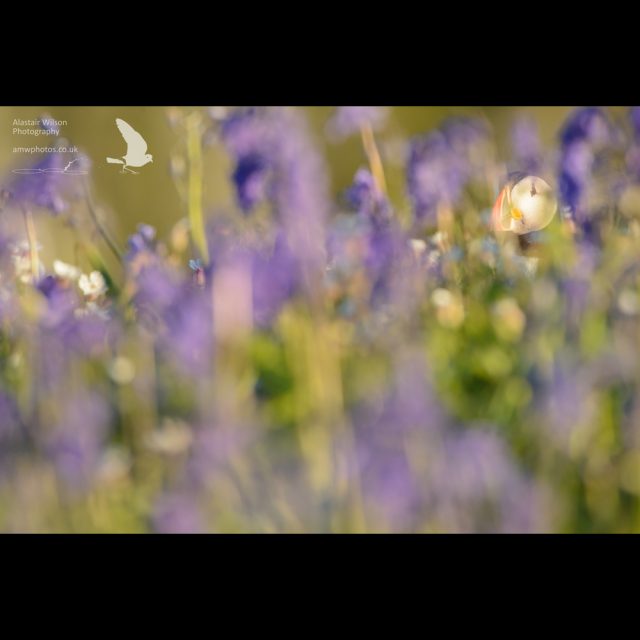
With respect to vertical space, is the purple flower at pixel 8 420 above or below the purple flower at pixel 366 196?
below

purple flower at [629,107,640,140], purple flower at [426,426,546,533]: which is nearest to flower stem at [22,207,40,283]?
purple flower at [426,426,546,533]

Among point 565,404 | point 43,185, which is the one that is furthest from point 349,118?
point 565,404

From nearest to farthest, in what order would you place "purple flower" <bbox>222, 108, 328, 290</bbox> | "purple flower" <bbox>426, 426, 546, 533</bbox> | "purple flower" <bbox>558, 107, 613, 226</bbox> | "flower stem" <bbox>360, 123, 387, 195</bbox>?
"purple flower" <bbox>426, 426, 546, 533</bbox> < "purple flower" <bbox>222, 108, 328, 290</bbox> < "purple flower" <bbox>558, 107, 613, 226</bbox> < "flower stem" <bbox>360, 123, 387, 195</bbox>

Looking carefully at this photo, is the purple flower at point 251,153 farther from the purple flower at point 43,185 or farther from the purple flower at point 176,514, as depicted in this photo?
the purple flower at point 176,514

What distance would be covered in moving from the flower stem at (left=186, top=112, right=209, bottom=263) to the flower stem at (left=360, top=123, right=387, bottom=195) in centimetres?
40

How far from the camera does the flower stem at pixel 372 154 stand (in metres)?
2.34

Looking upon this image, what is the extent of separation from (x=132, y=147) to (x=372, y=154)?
587mm

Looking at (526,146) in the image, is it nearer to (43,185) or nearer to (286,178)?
(286,178)

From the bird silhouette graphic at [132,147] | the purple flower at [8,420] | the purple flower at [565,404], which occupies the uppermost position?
the bird silhouette graphic at [132,147]

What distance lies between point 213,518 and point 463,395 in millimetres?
627

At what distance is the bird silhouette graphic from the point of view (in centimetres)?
232

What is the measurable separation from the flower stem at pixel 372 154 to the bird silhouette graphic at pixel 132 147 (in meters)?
0.53

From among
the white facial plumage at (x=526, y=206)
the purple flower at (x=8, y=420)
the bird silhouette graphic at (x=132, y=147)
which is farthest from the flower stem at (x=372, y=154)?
the purple flower at (x=8, y=420)

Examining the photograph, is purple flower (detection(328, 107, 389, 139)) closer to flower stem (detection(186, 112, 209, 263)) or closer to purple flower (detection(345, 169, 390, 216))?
purple flower (detection(345, 169, 390, 216))
